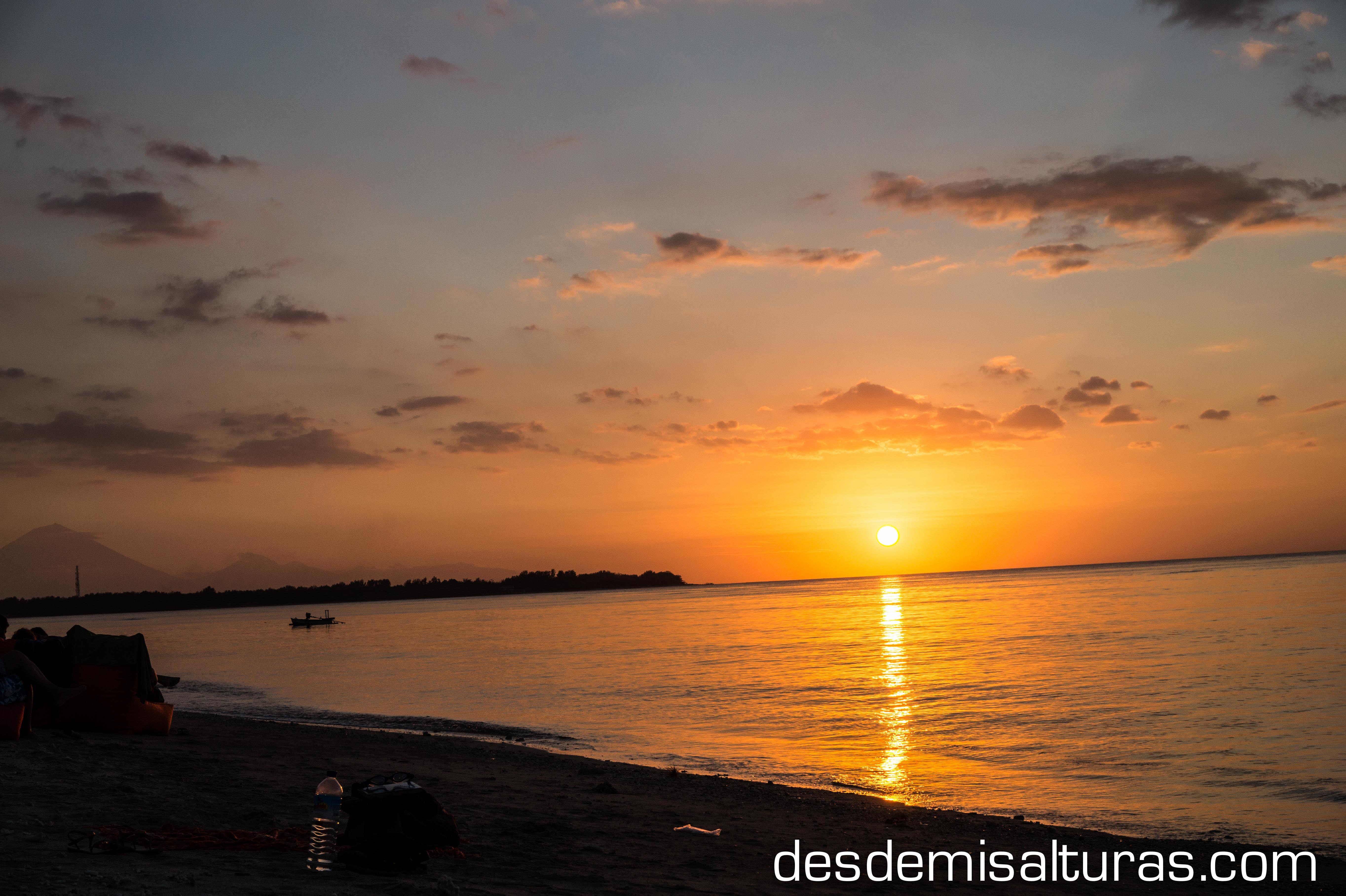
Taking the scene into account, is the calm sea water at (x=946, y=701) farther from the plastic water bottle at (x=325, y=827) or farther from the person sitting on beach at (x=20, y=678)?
the person sitting on beach at (x=20, y=678)

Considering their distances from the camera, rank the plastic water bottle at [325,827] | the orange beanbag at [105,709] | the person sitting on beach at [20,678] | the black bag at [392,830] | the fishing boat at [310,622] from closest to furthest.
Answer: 1. the plastic water bottle at [325,827]
2. the black bag at [392,830]
3. the person sitting on beach at [20,678]
4. the orange beanbag at [105,709]
5. the fishing boat at [310,622]

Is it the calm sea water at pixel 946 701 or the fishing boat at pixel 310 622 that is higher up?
the calm sea water at pixel 946 701

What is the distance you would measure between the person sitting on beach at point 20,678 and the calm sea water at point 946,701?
32.4ft

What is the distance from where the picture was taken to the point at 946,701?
2630cm

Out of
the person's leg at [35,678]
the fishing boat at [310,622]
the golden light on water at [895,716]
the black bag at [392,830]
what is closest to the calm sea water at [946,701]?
the golden light on water at [895,716]

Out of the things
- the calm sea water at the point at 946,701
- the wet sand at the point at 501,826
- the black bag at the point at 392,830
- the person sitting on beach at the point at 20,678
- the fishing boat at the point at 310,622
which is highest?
the person sitting on beach at the point at 20,678

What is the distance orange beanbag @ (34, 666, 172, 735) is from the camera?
13156 mm

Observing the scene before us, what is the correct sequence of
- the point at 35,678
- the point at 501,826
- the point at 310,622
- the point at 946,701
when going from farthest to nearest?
the point at 310,622 → the point at 946,701 → the point at 35,678 → the point at 501,826

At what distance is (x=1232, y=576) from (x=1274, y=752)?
127 meters

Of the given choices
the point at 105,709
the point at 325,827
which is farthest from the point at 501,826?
the point at 105,709

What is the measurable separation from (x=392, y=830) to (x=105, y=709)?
29.5 feet

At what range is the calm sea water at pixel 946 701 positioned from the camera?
14570 millimetres

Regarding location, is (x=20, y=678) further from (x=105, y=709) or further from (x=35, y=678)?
(x=105, y=709)

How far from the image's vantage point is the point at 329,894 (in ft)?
20.1
